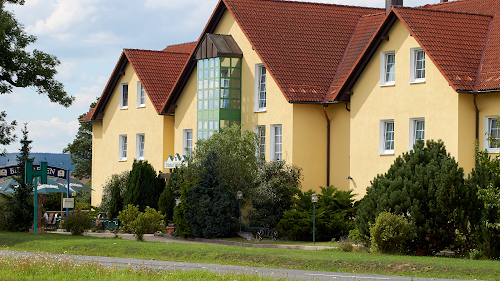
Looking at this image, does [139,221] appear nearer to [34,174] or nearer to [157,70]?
[34,174]

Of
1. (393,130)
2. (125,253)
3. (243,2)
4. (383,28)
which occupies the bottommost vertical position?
(125,253)

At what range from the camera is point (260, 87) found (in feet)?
109

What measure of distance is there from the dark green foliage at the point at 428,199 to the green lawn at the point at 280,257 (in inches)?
62.2

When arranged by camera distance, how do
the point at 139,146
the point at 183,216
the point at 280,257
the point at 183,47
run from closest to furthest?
the point at 280,257 < the point at 183,216 < the point at 139,146 < the point at 183,47

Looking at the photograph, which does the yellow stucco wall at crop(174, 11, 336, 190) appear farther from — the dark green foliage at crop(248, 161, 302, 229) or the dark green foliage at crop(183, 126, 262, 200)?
the dark green foliage at crop(183, 126, 262, 200)

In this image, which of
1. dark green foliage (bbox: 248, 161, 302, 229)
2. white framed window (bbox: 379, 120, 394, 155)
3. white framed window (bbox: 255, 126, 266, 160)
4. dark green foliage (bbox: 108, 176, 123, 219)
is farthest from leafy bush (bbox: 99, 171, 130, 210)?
white framed window (bbox: 379, 120, 394, 155)

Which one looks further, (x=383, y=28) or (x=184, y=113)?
(x=184, y=113)

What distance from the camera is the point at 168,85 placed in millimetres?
39406

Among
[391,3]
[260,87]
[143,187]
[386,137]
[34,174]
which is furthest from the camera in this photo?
[143,187]

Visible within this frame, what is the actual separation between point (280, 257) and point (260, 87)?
47.0 ft

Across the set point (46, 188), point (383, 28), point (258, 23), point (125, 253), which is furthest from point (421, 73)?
point (46, 188)

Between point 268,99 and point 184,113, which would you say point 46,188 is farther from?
point 268,99

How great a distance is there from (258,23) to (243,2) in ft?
4.98

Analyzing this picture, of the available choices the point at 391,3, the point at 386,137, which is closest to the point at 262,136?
the point at 386,137
